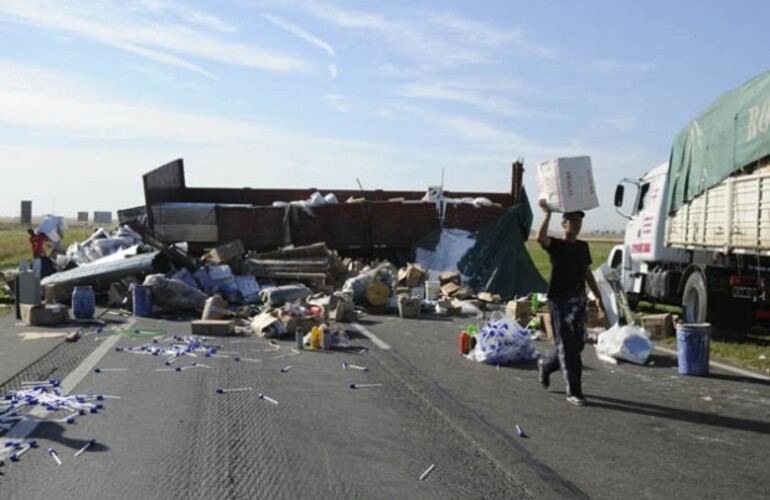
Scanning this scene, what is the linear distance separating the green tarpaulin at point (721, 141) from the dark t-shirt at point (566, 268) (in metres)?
5.01

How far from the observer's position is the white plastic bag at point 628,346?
10.1 m

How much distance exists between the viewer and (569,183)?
1056 cm

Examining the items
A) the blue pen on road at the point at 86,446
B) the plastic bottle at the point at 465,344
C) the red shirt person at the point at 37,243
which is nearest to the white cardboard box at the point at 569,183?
the plastic bottle at the point at 465,344

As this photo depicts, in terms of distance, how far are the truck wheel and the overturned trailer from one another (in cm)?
897

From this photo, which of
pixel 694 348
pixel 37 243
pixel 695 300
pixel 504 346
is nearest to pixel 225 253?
pixel 37 243

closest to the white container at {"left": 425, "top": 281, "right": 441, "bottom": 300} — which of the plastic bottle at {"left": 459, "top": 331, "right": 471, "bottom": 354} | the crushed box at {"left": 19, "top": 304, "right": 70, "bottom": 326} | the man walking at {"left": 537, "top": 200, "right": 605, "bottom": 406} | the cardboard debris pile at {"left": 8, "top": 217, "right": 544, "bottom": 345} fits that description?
the cardboard debris pile at {"left": 8, "top": 217, "right": 544, "bottom": 345}

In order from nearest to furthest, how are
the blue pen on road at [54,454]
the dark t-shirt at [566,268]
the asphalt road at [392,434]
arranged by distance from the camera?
the asphalt road at [392,434] < the blue pen on road at [54,454] < the dark t-shirt at [566,268]

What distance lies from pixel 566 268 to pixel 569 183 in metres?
3.15

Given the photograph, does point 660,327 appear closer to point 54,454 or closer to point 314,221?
point 54,454

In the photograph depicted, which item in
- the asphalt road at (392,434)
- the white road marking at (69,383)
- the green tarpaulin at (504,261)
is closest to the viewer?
the asphalt road at (392,434)

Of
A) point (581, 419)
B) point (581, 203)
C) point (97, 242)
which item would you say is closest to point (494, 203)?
point (97, 242)

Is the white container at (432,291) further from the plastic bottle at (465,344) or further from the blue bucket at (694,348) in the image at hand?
the blue bucket at (694,348)

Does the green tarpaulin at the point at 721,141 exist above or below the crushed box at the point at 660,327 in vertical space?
above

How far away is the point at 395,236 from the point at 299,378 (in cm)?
1389
